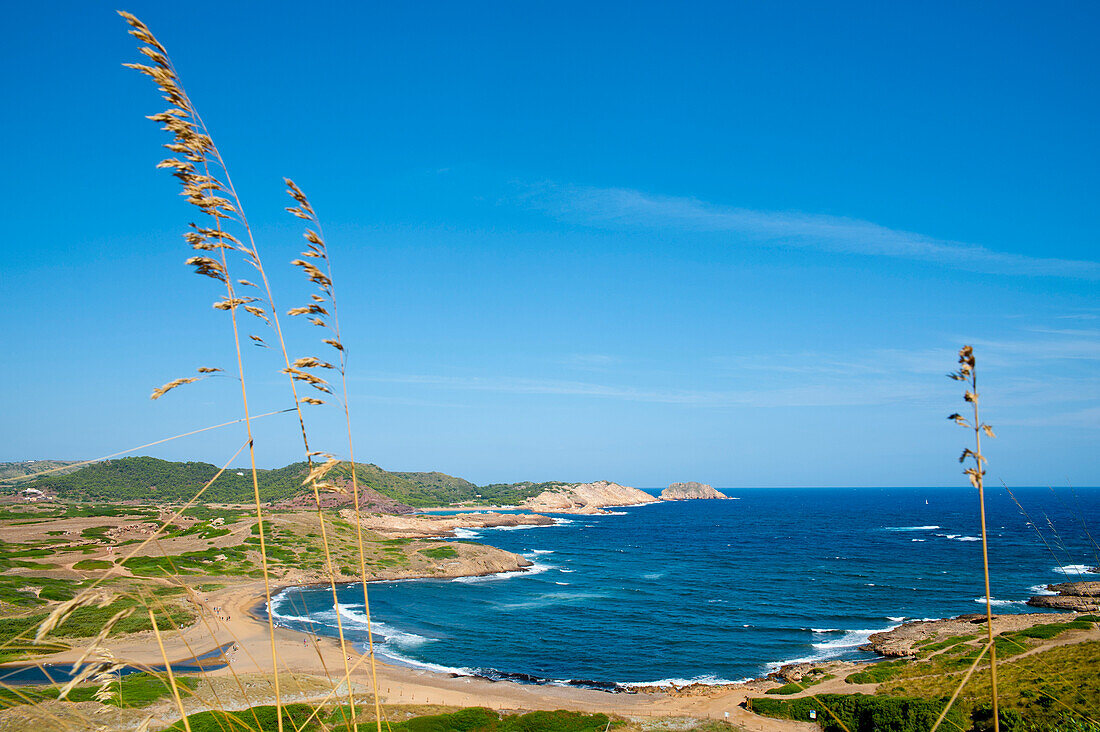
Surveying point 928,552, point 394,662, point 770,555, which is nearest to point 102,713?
point 394,662

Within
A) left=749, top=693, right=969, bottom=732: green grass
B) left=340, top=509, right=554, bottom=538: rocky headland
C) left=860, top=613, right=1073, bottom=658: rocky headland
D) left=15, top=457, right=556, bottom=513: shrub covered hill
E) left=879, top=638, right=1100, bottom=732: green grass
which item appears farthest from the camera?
left=15, top=457, right=556, bottom=513: shrub covered hill

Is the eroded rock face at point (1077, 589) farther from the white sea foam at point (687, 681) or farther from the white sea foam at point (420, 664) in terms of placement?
the white sea foam at point (420, 664)

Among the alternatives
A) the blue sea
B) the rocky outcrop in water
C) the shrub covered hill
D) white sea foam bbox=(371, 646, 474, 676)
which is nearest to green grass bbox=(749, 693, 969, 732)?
the blue sea

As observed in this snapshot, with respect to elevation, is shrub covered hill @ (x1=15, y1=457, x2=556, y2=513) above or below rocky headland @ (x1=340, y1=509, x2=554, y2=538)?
above

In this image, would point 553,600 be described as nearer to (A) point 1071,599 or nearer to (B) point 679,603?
(B) point 679,603

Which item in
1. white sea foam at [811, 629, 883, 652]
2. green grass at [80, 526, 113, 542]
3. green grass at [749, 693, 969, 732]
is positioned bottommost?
white sea foam at [811, 629, 883, 652]

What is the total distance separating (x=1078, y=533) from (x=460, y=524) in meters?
108

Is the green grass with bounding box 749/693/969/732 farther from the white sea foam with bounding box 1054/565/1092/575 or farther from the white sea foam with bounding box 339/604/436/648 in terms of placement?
the white sea foam with bounding box 339/604/436/648

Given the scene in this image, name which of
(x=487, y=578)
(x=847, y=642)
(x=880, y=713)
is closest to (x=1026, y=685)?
(x=880, y=713)

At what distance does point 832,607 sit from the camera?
176 ft

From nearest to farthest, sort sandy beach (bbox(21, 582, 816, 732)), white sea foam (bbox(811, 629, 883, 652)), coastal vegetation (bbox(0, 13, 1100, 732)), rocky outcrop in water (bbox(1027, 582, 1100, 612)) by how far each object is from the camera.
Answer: coastal vegetation (bbox(0, 13, 1100, 732))
sandy beach (bbox(21, 582, 816, 732))
white sea foam (bbox(811, 629, 883, 652))
rocky outcrop in water (bbox(1027, 582, 1100, 612))

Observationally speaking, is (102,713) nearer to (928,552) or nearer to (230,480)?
(928,552)

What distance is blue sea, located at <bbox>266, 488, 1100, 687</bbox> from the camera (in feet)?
128

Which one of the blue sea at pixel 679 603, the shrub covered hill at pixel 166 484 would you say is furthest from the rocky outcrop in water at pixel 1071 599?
the shrub covered hill at pixel 166 484
